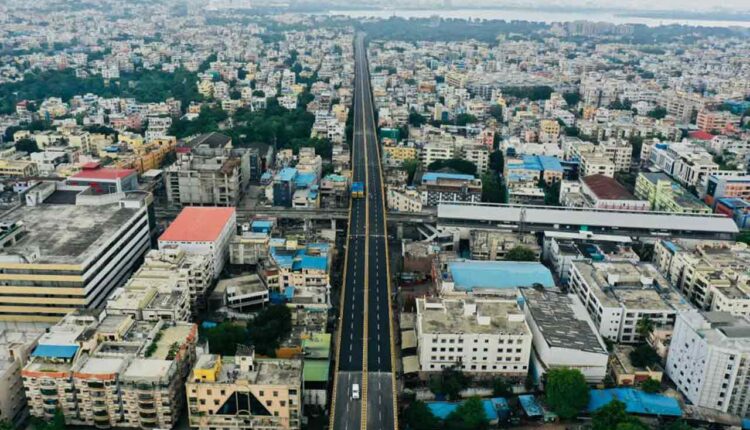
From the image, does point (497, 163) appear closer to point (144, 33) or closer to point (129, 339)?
point (129, 339)

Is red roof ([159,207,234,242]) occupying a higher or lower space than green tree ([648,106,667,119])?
A: higher

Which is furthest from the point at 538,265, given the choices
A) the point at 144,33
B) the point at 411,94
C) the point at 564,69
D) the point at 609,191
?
the point at 144,33

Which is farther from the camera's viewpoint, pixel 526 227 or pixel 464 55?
pixel 464 55

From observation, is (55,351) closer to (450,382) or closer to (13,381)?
(13,381)

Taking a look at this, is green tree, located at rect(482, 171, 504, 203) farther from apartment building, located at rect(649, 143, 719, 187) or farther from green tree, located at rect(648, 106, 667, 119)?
green tree, located at rect(648, 106, 667, 119)

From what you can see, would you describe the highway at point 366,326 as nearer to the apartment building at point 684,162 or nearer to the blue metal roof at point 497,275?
the blue metal roof at point 497,275

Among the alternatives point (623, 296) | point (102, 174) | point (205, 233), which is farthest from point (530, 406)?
point (102, 174)

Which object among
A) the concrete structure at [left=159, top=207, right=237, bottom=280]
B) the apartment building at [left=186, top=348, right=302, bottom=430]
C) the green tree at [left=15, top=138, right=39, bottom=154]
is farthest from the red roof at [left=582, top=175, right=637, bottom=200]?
the green tree at [left=15, top=138, right=39, bottom=154]
